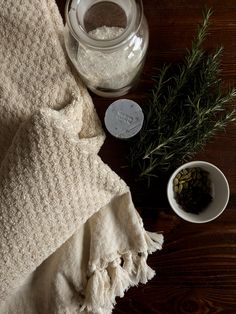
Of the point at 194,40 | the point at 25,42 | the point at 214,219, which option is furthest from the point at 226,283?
the point at 25,42

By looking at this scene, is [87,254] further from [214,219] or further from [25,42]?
[25,42]

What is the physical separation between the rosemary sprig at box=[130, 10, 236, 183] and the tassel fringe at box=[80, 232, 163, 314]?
12 centimetres

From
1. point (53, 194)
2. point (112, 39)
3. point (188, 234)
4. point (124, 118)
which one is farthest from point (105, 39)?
point (188, 234)

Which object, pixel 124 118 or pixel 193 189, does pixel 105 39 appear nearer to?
pixel 124 118

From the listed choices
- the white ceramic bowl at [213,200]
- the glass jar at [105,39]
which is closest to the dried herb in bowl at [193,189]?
the white ceramic bowl at [213,200]

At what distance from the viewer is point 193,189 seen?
79 centimetres

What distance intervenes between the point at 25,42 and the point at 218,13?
313 mm

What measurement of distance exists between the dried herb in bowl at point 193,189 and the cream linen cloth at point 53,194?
7cm

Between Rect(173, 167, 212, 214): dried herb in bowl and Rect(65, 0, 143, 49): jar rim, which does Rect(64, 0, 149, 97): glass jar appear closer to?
Rect(65, 0, 143, 49): jar rim

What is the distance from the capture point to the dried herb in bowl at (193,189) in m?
0.78

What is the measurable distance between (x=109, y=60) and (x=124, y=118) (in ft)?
0.31

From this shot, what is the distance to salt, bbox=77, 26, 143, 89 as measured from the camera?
2.37ft

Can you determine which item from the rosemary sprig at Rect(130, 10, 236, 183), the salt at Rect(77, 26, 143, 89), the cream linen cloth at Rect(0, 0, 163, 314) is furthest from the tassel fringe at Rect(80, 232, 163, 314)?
the salt at Rect(77, 26, 143, 89)

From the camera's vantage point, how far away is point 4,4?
2.46 feet
